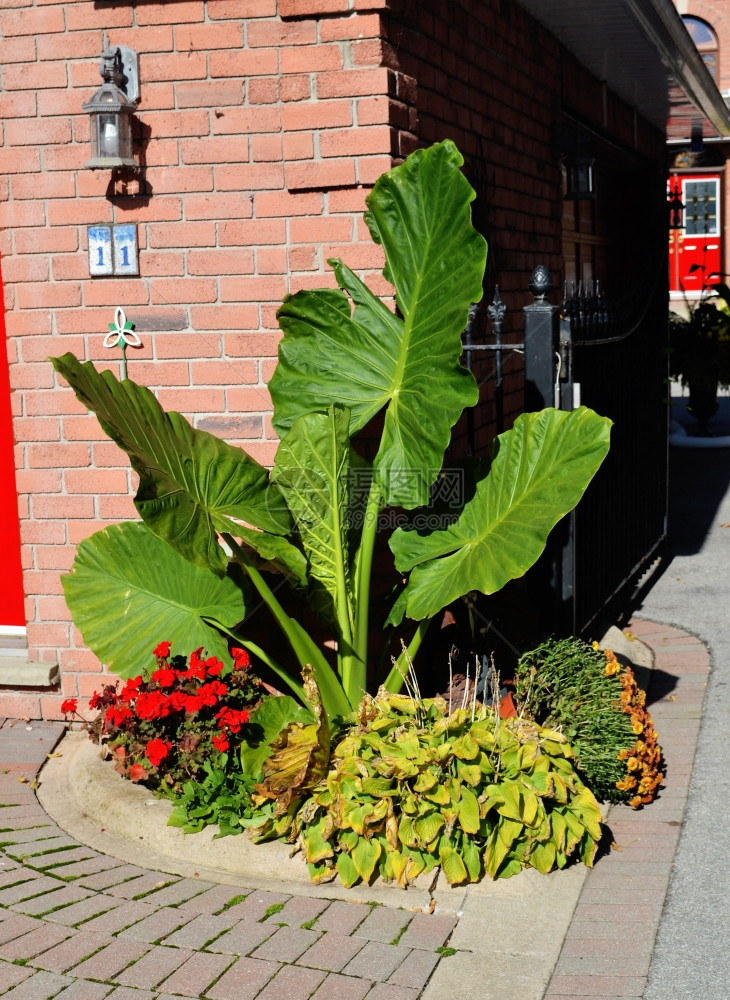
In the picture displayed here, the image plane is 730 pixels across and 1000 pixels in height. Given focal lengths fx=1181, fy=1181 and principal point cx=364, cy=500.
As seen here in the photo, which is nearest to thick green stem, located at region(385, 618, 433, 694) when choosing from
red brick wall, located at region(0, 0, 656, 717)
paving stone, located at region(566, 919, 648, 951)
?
red brick wall, located at region(0, 0, 656, 717)

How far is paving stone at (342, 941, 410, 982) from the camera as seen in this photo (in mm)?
3246

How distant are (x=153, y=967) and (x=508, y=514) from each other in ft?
5.90

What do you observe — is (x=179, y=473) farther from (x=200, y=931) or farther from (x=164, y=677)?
(x=200, y=931)

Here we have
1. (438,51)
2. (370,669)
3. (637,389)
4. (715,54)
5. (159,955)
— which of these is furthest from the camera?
(715,54)

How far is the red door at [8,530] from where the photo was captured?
17.5 ft

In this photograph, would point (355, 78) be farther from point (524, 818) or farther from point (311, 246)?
point (524, 818)

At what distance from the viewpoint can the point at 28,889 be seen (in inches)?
147

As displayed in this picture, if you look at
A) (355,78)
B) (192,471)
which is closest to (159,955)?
(192,471)

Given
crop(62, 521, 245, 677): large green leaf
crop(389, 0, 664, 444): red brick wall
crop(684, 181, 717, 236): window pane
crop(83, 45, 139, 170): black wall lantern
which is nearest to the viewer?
crop(62, 521, 245, 677): large green leaf

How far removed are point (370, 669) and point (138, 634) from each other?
0.93 m

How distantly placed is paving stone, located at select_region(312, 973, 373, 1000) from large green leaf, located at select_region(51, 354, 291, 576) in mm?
1302

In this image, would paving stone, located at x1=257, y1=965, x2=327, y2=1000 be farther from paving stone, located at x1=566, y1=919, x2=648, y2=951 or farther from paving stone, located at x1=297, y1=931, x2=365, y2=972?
paving stone, located at x1=566, y1=919, x2=648, y2=951

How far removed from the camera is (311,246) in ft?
15.1

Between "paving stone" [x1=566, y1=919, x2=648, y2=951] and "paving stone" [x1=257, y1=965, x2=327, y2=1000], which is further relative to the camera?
"paving stone" [x1=566, y1=919, x2=648, y2=951]
